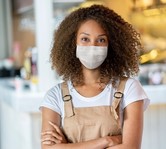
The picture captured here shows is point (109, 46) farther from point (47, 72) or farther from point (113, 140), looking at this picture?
point (47, 72)

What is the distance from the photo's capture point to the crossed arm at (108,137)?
1.79 metres

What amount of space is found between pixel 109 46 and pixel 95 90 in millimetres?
198

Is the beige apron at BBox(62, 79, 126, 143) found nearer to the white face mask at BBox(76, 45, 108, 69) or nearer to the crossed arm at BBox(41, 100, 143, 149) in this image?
the crossed arm at BBox(41, 100, 143, 149)

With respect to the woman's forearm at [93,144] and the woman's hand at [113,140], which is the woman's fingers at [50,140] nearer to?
the woman's forearm at [93,144]

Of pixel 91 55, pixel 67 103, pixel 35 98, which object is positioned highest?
pixel 91 55

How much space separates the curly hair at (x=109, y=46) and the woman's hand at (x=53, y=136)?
8.3 inches

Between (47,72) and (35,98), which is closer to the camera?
(35,98)

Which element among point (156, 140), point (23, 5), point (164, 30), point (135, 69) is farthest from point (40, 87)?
point (23, 5)

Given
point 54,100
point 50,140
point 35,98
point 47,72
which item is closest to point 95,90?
point 54,100

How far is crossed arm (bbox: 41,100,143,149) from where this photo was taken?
5.86 ft

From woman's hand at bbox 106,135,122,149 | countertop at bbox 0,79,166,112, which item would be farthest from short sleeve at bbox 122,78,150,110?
countertop at bbox 0,79,166,112

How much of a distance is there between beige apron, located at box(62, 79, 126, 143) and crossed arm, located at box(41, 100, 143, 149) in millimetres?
Result: 24

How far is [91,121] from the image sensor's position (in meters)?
1.77

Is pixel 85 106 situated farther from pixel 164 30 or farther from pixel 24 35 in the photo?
pixel 24 35
